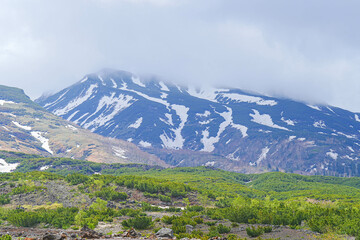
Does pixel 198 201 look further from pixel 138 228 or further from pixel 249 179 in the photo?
pixel 249 179

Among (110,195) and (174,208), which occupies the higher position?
(174,208)

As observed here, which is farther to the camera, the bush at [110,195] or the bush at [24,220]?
the bush at [110,195]

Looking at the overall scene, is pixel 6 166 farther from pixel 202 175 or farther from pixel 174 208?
pixel 174 208

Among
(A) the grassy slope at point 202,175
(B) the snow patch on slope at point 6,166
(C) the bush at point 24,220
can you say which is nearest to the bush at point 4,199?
(C) the bush at point 24,220

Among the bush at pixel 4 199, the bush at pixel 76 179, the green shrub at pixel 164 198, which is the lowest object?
the bush at pixel 4 199

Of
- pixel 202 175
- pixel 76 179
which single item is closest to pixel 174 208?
pixel 76 179

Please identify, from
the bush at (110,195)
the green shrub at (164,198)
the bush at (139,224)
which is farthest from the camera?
the green shrub at (164,198)

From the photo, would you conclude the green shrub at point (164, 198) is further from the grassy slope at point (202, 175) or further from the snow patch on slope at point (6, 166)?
the snow patch on slope at point (6, 166)

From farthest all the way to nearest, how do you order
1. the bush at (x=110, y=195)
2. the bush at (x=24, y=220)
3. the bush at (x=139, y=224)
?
1. the bush at (x=110, y=195)
2. the bush at (x=24, y=220)
3. the bush at (x=139, y=224)

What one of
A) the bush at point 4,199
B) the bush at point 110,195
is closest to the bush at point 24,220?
the bush at point 4,199

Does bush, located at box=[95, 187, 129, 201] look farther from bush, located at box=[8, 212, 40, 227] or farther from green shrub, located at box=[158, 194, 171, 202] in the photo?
bush, located at box=[8, 212, 40, 227]

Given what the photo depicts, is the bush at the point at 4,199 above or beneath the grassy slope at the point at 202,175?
above

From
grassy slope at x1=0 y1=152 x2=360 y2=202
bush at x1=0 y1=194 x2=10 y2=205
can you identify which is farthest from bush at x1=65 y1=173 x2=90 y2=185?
grassy slope at x1=0 y1=152 x2=360 y2=202

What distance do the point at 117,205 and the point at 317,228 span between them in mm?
36065
